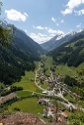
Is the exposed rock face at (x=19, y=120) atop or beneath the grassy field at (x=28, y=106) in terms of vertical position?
atop

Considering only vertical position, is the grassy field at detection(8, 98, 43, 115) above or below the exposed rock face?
below

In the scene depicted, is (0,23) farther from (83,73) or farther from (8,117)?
(83,73)

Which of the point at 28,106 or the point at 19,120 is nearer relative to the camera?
the point at 19,120

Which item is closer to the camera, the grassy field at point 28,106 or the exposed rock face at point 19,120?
the exposed rock face at point 19,120

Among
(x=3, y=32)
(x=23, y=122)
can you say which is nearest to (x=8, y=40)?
(x=3, y=32)

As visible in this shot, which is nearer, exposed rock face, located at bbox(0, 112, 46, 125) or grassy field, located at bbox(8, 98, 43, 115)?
exposed rock face, located at bbox(0, 112, 46, 125)

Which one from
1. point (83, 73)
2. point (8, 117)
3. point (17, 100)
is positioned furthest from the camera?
point (17, 100)

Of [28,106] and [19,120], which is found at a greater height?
[19,120]

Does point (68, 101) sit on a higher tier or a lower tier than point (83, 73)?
lower
